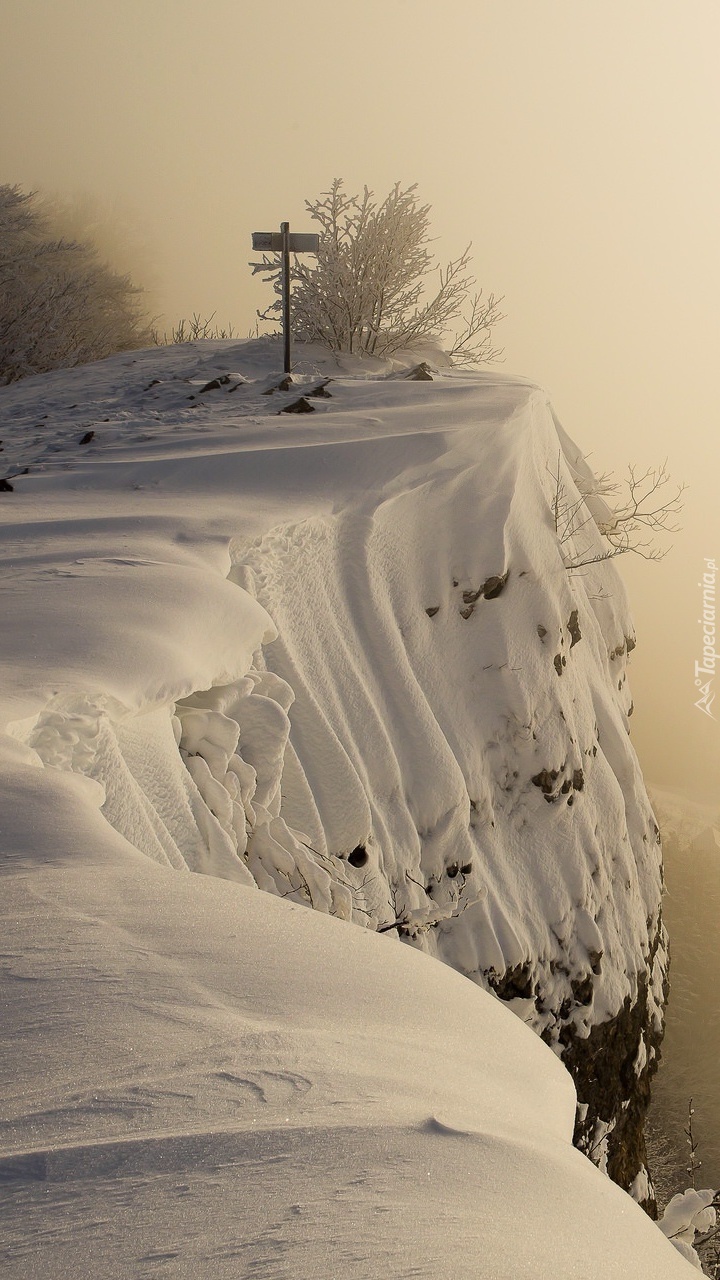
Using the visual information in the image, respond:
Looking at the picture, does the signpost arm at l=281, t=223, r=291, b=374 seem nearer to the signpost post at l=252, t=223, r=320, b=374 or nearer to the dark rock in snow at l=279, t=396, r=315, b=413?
the signpost post at l=252, t=223, r=320, b=374

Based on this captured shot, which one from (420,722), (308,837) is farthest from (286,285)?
(308,837)

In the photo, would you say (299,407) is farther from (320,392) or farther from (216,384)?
(216,384)

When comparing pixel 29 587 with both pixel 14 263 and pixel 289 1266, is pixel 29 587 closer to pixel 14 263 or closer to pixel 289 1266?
pixel 289 1266

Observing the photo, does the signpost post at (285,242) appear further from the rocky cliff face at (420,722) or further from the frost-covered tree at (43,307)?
the frost-covered tree at (43,307)

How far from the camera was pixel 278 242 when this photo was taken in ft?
26.0

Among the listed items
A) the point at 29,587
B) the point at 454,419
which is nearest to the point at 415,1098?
the point at 29,587

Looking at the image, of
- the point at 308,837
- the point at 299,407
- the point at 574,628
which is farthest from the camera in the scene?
the point at 299,407

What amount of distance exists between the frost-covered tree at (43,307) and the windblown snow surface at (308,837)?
8258 millimetres

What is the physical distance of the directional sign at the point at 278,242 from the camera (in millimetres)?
7887

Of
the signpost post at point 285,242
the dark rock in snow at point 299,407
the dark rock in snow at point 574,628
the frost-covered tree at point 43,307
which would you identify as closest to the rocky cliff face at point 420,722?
the dark rock in snow at point 574,628

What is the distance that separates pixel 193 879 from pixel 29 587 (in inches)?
62.8

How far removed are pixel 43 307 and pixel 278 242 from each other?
9374 mm

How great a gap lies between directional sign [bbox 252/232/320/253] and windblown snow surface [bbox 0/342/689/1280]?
114 centimetres

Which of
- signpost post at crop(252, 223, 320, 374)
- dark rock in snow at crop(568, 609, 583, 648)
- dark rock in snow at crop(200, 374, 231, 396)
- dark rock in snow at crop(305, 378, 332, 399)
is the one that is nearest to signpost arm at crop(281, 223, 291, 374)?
signpost post at crop(252, 223, 320, 374)
